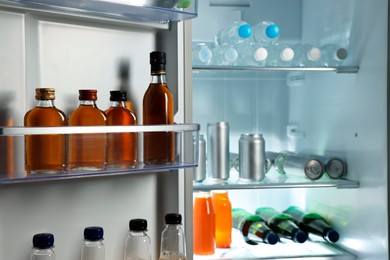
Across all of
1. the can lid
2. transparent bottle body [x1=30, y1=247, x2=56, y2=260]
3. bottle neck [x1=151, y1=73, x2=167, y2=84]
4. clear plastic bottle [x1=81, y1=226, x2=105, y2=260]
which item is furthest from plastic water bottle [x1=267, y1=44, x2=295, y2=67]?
transparent bottle body [x1=30, y1=247, x2=56, y2=260]

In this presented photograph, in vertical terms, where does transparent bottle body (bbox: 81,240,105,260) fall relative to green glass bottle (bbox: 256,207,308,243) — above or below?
above

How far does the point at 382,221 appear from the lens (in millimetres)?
1760

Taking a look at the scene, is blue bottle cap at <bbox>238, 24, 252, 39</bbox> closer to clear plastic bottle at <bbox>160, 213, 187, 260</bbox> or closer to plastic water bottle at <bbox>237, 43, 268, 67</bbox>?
plastic water bottle at <bbox>237, 43, 268, 67</bbox>

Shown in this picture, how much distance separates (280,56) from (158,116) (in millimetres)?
812

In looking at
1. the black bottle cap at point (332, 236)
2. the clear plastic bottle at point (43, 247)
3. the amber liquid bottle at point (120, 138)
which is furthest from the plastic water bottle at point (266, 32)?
the clear plastic bottle at point (43, 247)

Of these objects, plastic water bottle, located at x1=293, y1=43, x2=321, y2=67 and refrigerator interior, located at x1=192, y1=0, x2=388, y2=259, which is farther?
plastic water bottle, located at x1=293, y1=43, x2=321, y2=67

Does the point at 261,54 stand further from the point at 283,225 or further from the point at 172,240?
the point at 172,240

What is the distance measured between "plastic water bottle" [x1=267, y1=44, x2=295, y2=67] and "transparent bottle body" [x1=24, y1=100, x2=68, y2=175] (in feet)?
3.40

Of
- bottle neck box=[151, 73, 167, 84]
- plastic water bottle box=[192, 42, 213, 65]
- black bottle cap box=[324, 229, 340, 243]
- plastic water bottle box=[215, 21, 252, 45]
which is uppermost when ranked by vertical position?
plastic water bottle box=[215, 21, 252, 45]

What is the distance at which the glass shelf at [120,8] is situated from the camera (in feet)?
3.82

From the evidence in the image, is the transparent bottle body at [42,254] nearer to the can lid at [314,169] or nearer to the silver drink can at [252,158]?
the silver drink can at [252,158]

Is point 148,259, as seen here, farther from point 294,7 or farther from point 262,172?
point 294,7

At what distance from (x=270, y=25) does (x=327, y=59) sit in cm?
26

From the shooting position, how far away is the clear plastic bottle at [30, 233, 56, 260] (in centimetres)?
112
